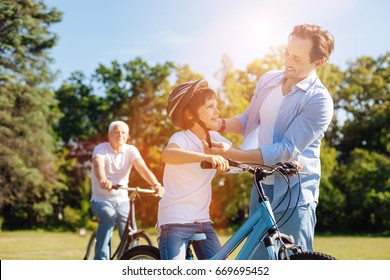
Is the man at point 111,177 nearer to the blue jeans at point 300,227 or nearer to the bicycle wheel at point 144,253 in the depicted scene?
the bicycle wheel at point 144,253

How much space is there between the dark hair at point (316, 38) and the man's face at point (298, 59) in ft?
0.08

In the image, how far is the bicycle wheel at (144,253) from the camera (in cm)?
401

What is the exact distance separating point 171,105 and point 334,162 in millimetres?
18423

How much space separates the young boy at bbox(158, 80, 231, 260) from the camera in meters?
3.51

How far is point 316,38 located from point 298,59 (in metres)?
0.15

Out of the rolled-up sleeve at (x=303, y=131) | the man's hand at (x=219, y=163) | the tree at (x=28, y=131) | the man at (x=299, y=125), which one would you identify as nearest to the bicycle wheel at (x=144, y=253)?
the man at (x=299, y=125)

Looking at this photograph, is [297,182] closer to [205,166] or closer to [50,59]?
[205,166]

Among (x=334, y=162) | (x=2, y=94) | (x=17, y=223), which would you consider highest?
(x=2, y=94)

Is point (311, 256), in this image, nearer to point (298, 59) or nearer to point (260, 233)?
point (260, 233)

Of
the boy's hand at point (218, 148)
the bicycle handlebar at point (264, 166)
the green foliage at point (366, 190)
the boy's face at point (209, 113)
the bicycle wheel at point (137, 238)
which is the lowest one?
the green foliage at point (366, 190)

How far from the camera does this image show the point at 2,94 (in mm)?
19109

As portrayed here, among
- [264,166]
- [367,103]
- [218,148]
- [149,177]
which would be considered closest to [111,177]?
[149,177]

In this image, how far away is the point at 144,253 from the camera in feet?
13.4
